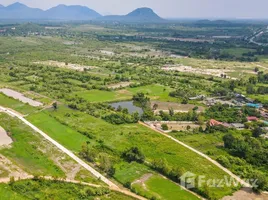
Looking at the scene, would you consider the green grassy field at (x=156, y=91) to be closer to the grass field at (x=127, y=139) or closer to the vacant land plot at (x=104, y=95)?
the vacant land plot at (x=104, y=95)

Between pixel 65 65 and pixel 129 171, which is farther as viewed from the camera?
pixel 65 65

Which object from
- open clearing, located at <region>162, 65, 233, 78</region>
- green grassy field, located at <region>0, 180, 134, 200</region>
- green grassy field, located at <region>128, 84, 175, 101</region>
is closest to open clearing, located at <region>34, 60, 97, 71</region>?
open clearing, located at <region>162, 65, 233, 78</region>

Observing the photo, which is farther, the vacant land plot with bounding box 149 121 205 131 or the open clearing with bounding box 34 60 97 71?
the open clearing with bounding box 34 60 97 71

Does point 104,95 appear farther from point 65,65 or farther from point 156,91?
point 65,65

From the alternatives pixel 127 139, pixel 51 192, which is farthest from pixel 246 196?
pixel 51 192

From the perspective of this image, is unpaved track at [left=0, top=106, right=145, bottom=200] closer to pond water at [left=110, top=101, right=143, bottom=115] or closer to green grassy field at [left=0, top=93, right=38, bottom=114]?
green grassy field at [left=0, top=93, right=38, bottom=114]

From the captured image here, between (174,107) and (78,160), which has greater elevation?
(174,107)

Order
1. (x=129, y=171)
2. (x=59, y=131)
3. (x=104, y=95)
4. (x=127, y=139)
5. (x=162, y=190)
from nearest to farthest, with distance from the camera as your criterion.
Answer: (x=162, y=190), (x=129, y=171), (x=127, y=139), (x=59, y=131), (x=104, y=95)
